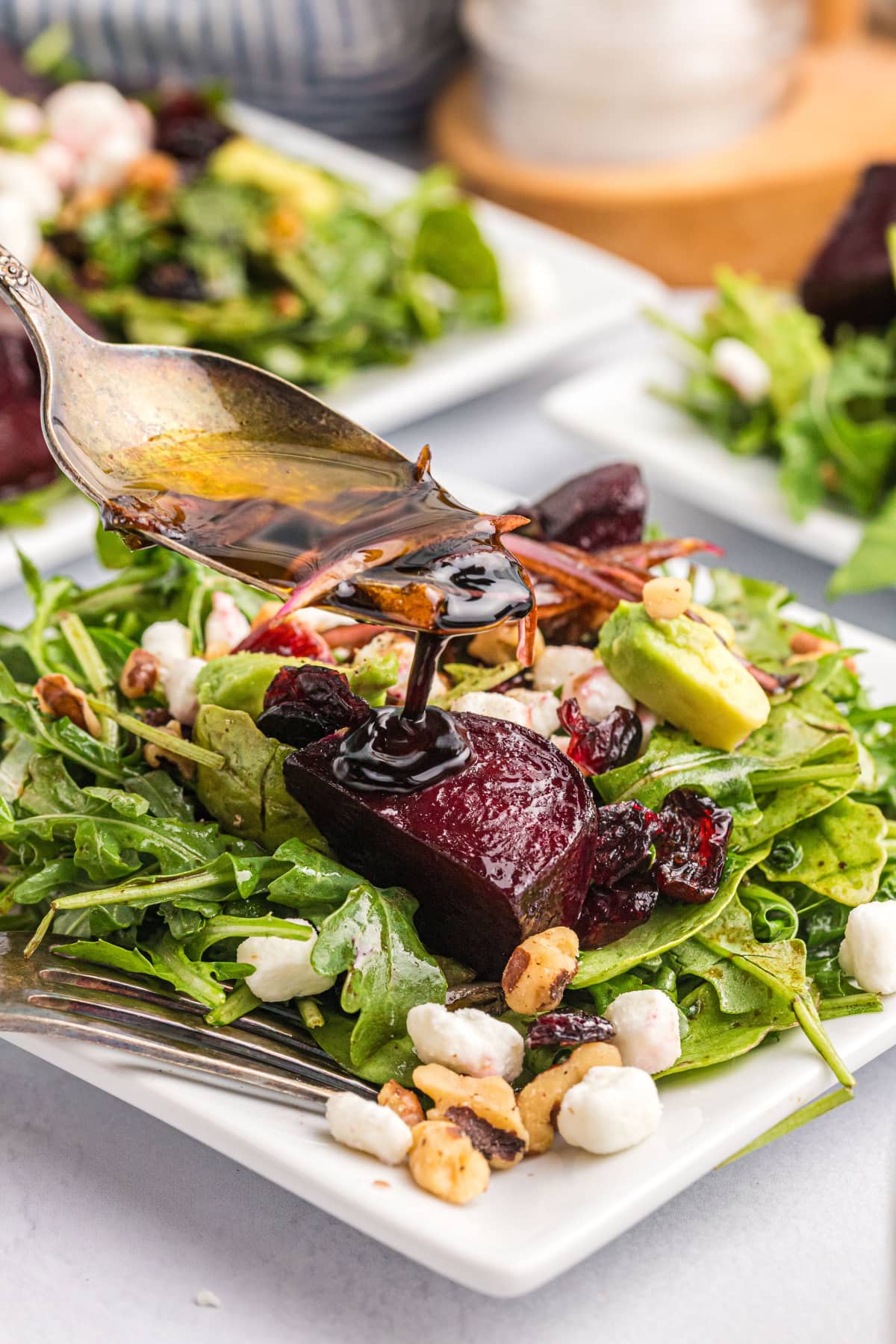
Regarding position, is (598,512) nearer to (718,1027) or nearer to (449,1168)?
(718,1027)

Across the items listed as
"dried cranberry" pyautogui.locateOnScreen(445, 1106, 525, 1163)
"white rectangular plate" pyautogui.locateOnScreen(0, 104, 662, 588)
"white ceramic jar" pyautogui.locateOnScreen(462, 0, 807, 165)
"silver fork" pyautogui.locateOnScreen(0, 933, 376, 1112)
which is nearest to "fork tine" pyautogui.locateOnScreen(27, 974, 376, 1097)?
"silver fork" pyautogui.locateOnScreen(0, 933, 376, 1112)

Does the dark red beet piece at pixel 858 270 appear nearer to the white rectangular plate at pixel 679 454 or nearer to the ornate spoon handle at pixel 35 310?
the white rectangular plate at pixel 679 454

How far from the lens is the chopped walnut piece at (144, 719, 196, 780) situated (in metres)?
1.61

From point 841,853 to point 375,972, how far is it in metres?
0.49

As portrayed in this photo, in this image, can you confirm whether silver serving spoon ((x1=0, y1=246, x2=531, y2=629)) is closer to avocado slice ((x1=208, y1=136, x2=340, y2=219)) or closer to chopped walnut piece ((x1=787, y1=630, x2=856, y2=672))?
chopped walnut piece ((x1=787, y1=630, x2=856, y2=672))

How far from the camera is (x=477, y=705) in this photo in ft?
5.17

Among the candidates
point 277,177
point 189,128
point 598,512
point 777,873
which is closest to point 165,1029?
point 777,873

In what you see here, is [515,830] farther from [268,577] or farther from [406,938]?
Answer: [268,577]

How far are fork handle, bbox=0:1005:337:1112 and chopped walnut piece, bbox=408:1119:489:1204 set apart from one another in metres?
0.11

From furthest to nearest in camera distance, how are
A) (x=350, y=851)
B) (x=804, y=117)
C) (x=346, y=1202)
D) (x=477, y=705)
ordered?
1. (x=804, y=117)
2. (x=477, y=705)
3. (x=350, y=851)
4. (x=346, y=1202)

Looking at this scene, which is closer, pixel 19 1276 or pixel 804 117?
pixel 19 1276

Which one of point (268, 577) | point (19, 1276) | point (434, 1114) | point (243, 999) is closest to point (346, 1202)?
point (434, 1114)

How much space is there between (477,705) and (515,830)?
0.73 feet

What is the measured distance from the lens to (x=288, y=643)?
5.52 feet
